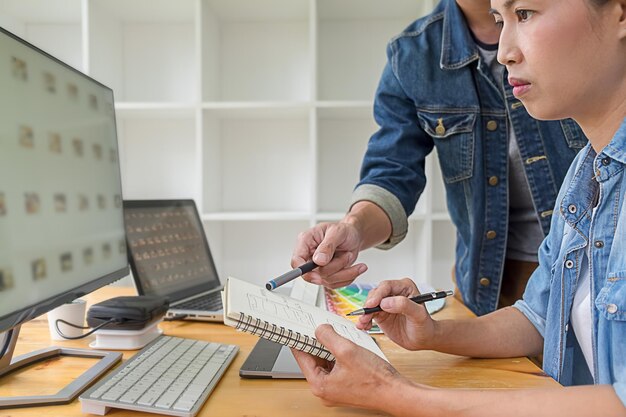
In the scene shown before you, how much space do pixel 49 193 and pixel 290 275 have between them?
1.30 feet

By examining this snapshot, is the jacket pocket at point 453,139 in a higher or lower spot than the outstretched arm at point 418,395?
higher

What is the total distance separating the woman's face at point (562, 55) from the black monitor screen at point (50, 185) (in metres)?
0.70

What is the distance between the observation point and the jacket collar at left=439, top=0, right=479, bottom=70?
4.44 feet

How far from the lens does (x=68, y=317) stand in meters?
0.99

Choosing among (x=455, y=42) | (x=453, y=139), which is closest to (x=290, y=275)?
(x=453, y=139)

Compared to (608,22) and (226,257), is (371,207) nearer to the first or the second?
(608,22)

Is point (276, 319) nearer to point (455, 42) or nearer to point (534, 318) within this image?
point (534, 318)

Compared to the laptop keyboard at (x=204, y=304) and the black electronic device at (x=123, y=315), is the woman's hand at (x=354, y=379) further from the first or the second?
the laptop keyboard at (x=204, y=304)

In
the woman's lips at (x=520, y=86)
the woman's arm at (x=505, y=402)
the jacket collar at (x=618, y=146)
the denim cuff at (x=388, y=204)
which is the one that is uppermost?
the woman's lips at (x=520, y=86)

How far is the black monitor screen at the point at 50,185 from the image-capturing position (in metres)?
0.67

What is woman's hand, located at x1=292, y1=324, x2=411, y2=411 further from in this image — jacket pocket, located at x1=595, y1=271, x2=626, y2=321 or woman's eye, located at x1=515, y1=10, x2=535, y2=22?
woman's eye, located at x1=515, y1=10, x2=535, y2=22

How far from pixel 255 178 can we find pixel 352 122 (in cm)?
48

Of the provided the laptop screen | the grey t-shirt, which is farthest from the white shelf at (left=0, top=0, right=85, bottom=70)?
the grey t-shirt

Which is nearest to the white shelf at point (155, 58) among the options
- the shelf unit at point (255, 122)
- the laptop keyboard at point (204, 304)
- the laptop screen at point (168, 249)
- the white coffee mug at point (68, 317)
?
the shelf unit at point (255, 122)
